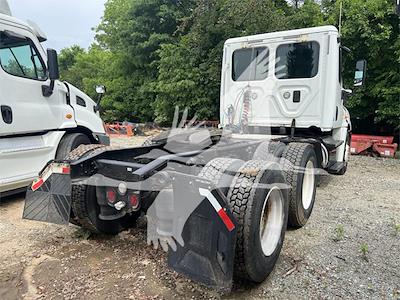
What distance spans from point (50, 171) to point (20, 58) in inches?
102

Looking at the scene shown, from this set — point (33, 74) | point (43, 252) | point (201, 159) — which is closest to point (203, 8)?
point (33, 74)

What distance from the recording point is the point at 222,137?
4.62 m

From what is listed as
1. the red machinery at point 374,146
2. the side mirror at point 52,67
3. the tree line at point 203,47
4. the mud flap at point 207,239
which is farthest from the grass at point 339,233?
the tree line at point 203,47

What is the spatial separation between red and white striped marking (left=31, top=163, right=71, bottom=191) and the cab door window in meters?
2.22

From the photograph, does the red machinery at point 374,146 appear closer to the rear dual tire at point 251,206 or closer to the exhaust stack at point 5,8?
the rear dual tire at point 251,206

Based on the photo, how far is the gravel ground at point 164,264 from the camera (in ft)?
8.89

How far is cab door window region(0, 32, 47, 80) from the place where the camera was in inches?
187

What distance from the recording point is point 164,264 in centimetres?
316

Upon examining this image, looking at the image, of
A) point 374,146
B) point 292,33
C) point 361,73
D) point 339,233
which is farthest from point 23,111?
point 374,146

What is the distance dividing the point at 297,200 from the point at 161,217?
180 centimetres

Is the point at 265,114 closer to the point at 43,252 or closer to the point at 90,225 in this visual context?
the point at 90,225

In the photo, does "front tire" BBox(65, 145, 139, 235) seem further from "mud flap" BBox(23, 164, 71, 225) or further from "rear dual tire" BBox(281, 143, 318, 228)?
"rear dual tire" BBox(281, 143, 318, 228)

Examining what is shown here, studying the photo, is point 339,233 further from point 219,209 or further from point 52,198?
point 52,198

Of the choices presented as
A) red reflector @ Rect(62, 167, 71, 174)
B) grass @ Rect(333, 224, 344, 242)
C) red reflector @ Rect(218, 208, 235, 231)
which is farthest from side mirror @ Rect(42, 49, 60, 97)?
grass @ Rect(333, 224, 344, 242)
